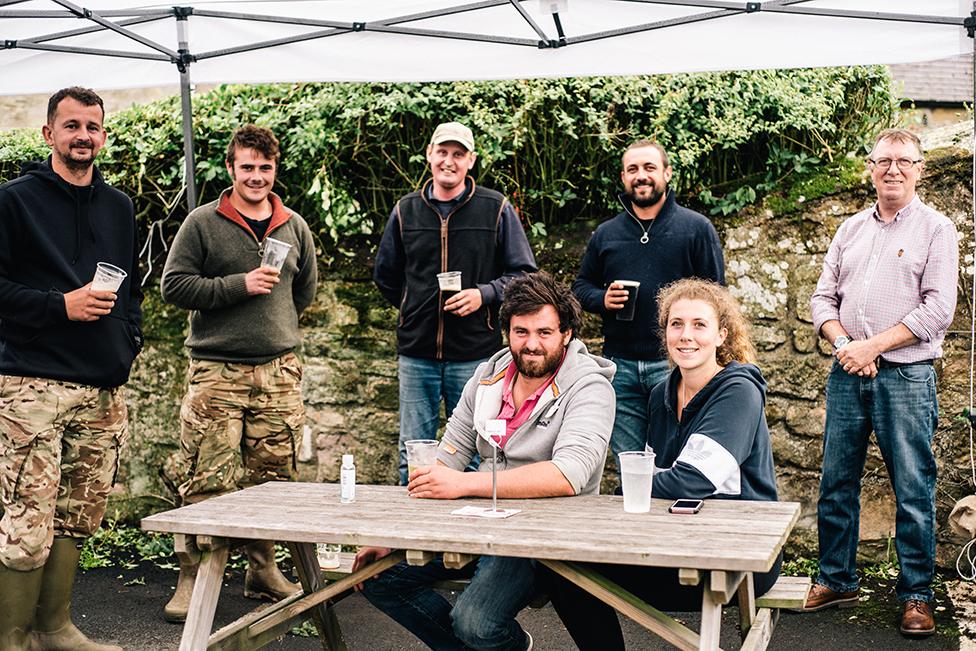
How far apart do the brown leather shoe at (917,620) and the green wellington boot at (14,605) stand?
3563mm

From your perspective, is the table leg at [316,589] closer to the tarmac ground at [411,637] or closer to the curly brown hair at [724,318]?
the tarmac ground at [411,637]

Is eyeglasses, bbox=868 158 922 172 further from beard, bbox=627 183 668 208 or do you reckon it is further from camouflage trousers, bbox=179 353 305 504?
camouflage trousers, bbox=179 353 305 504

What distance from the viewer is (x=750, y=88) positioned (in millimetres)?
5996

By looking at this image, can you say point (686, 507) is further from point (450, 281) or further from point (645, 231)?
point (645, 231)

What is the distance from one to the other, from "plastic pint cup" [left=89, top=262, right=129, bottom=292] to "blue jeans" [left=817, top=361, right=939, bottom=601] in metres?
3.10

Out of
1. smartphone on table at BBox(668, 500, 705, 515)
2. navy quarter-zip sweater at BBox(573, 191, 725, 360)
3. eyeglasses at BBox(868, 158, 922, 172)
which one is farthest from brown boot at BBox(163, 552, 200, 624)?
eyeglasses at BBox(868, 158, 922, 172)

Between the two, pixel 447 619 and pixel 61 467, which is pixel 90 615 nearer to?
pixel 61 467

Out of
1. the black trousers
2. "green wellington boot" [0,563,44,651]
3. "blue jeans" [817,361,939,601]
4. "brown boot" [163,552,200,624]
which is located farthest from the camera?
"brown boot" [163,552,200,624]

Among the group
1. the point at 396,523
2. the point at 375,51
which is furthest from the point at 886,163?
the point at 396,523

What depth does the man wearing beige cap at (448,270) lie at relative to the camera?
513 cm

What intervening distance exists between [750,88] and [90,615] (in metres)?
4.41

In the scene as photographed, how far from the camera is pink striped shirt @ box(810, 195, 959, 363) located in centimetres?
450

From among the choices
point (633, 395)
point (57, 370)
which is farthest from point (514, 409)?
point (57, 370)

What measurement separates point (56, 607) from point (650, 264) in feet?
9.85
